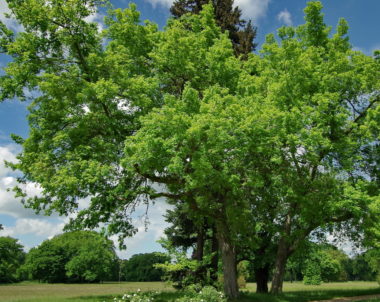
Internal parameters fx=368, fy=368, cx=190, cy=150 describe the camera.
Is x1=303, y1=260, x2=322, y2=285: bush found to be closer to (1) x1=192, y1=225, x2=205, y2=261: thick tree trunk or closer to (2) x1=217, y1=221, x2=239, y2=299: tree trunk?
(1) x1=192, y1=225, x2=205, y2=261: thick tree trunk

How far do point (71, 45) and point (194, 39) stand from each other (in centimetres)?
609

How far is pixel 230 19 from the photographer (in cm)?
2631

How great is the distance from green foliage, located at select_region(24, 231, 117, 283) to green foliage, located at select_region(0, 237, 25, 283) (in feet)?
11.6

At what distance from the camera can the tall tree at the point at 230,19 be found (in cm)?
2627

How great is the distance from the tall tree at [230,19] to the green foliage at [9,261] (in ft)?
227

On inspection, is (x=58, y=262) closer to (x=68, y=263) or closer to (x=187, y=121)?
(x=68, y=263)

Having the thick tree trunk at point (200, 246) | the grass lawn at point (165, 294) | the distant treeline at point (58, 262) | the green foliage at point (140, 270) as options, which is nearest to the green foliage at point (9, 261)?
the distant treeline at point (58, 262)

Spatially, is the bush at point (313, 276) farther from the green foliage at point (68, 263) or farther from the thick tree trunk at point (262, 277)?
the green foliage at point (68, 263)

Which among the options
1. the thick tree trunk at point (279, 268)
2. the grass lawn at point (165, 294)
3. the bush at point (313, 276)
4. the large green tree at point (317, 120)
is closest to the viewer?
the large green tree at point (317, 120)

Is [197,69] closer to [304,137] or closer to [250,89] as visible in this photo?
[250,89]

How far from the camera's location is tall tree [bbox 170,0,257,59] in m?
26.3

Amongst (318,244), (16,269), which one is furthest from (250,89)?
(16,269)

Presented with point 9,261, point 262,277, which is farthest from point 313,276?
point 9,261

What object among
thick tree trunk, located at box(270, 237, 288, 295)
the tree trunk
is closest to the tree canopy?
the tree trunk
